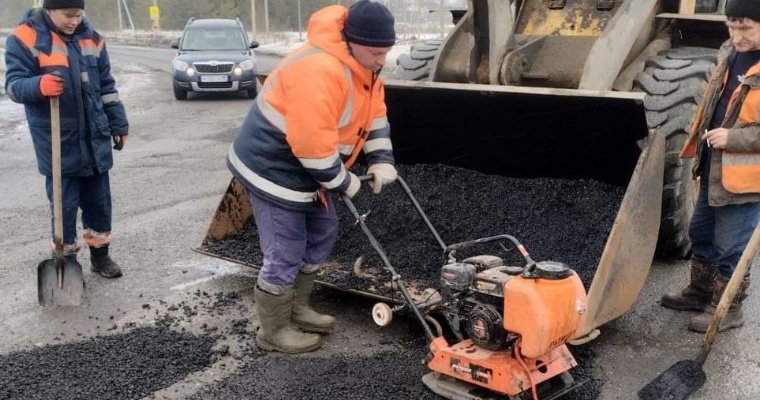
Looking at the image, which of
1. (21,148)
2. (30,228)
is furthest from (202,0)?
(30,228)

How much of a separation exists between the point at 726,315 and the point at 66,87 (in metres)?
4.08

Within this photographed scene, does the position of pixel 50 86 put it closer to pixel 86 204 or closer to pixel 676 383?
pixel 86 204

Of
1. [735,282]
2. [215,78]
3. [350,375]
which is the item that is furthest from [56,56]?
[215,78]

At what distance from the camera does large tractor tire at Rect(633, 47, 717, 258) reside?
4820mm

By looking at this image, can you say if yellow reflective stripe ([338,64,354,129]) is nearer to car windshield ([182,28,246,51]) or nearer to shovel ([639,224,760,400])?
shovel ([639,224,760,400])

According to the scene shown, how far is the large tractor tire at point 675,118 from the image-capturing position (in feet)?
15.8

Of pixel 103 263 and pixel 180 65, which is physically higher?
pixel 180 65

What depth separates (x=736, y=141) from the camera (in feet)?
12.7

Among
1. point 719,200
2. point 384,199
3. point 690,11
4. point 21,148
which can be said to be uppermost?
point 690,11

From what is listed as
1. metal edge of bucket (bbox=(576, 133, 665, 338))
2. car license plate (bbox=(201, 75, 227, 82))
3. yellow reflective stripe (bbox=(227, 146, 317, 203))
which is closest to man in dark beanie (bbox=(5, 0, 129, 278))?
yellow reflective stripe (bbox=(227, 146, 317, 203))

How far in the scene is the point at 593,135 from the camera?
183 inches

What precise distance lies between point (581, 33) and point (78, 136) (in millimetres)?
3735

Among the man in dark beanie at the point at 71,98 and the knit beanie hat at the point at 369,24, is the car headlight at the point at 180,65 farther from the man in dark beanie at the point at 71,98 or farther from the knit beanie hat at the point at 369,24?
the knit beanie hat at the point at 369,24

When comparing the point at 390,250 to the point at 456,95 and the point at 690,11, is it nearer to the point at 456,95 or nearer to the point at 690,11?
the point at 456,95
